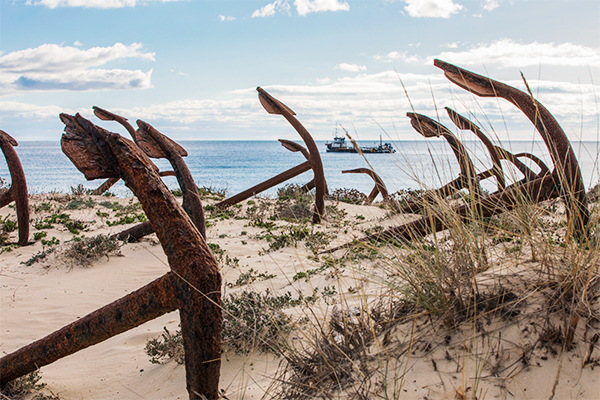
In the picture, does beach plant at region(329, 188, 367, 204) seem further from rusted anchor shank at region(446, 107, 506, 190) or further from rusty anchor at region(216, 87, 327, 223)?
rusted anchor shank at region(446, 107, 506, 190)

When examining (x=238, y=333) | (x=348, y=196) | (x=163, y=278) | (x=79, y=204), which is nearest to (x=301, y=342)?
(x=238, y=333)

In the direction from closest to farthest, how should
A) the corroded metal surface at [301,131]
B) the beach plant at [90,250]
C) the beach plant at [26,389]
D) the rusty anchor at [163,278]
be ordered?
the rusty anchor at [163,278], the beach plant at [26,389], the beach plant at [90,250], the corroded metal surface at [301,131]

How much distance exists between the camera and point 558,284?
1842 millimetres

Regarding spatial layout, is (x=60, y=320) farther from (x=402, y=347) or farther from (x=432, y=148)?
(x=432, y=148)

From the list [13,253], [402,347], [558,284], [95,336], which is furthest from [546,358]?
[13,253]

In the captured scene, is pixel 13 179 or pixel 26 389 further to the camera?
pixel 13 179

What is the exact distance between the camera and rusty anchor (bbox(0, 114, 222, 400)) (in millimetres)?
1538

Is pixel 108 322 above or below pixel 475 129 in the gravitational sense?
below

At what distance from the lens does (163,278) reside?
1606mm

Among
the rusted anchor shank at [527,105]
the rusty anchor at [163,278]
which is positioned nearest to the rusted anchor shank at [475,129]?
the rusted anchor shank at [527,105]

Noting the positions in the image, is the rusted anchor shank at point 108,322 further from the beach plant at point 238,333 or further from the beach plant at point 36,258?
the beach plant at point 36,258

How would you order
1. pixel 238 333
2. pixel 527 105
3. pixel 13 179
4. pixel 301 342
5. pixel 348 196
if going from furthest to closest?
pixel 348 196 < pixel 13 179 < pixel 527 105 < pixel 238 333 < pixel 301 342

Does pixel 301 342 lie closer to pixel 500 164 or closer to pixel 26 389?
pixel 26 389

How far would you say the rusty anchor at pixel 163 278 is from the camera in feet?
5.05
